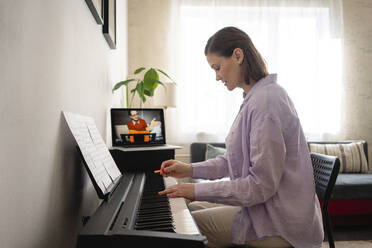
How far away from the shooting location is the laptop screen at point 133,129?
1788mm

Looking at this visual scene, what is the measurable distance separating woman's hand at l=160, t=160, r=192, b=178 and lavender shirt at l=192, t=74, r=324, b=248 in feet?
1.14

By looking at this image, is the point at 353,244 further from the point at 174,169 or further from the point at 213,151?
the point at 174,169

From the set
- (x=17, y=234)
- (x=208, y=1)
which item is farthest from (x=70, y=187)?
(x=208, y=1)

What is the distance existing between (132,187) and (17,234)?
1.82ft

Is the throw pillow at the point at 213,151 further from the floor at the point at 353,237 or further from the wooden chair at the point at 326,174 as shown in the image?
the wooden chair at the point at 326,174

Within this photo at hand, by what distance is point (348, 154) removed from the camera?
3.54m

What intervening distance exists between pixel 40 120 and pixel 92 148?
30 centimetres

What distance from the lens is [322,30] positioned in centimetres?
404

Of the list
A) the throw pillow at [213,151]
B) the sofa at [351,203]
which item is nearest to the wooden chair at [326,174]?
the sofa at [351,203]

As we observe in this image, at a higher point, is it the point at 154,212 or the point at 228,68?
the point at 228,68

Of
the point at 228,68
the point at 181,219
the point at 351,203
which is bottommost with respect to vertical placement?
the point at 351,203

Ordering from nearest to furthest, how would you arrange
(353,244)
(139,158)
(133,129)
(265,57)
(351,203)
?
1. (139,158)
2. (133,129)
3. (353,244)
4. (351,203)
5. (265,57)

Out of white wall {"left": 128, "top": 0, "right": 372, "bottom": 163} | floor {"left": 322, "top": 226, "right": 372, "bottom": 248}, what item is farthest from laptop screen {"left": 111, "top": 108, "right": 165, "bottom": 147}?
white wall {"left": 128, "top": 0, "right": 372, "bottom": 163}

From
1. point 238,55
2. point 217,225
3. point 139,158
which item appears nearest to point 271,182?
point 217,225
